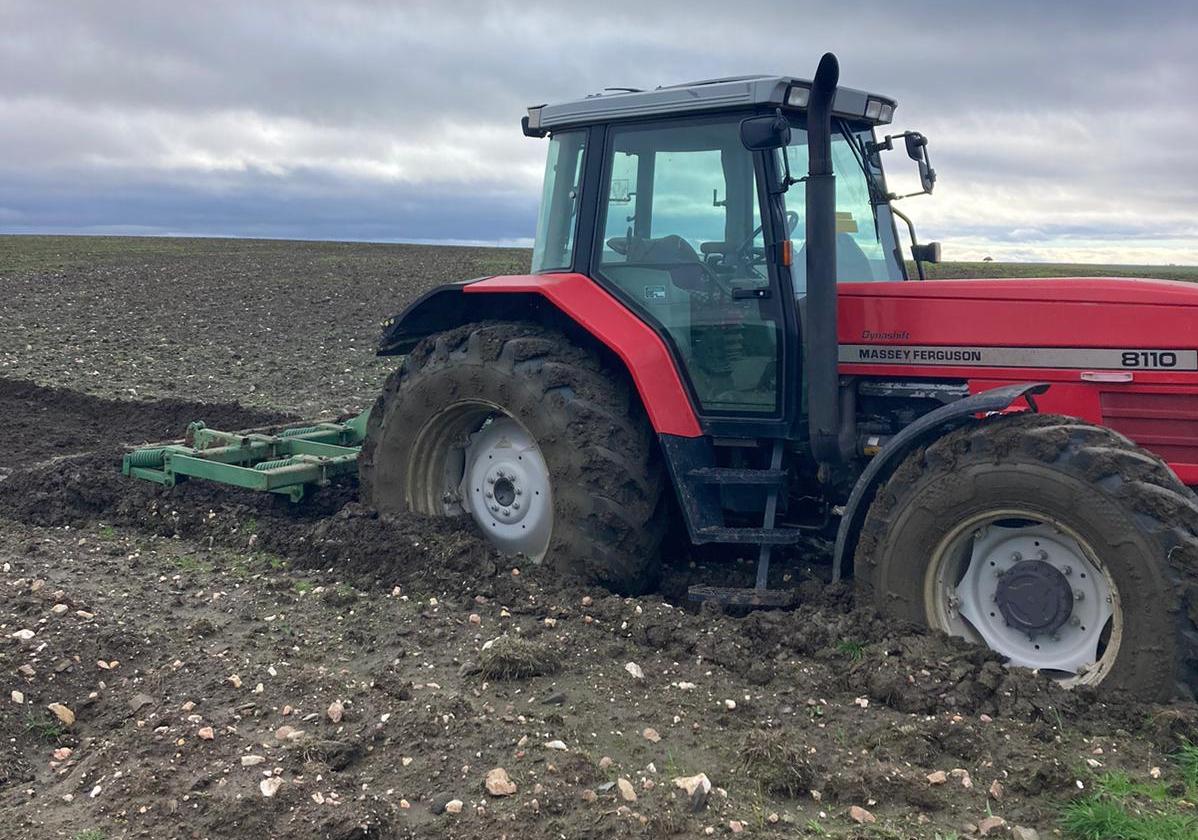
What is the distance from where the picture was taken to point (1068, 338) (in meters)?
4.86

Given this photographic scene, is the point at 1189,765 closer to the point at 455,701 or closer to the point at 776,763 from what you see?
the point at 776,763

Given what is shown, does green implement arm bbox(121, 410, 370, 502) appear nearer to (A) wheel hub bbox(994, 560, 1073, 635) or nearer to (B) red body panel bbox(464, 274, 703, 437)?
(B) red body panel bbox(464, 274, 703, 437)

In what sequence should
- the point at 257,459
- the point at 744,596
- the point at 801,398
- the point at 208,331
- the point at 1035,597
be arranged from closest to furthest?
the point at 1035,597
the point at 744,596
the point at 801,398
the point at 257,459
the point at 208,331

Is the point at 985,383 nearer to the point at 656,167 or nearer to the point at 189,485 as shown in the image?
the point at 656,167

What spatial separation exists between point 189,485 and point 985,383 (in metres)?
4.84

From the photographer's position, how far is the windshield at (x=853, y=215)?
5246 millimetres

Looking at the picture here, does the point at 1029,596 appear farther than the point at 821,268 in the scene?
No

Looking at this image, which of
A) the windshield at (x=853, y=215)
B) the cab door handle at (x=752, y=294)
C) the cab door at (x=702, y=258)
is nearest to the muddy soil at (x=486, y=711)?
the cab door at (x=702, y=258)

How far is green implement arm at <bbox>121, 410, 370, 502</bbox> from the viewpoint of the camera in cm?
669

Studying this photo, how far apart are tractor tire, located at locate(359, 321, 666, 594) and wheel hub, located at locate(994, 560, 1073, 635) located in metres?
1.65

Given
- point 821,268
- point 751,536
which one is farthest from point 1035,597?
point 821,268

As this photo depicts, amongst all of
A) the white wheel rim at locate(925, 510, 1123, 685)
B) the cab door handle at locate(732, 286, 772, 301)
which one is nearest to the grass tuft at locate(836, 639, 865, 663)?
the white wheel rim at locate(925, 510, 1123, 685)

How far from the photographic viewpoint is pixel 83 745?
13.4 ft

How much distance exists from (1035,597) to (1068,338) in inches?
46.1
